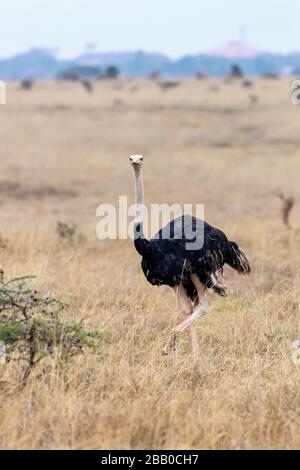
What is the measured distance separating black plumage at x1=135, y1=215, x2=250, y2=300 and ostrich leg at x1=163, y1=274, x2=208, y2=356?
0.04 m

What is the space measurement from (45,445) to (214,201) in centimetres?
1016

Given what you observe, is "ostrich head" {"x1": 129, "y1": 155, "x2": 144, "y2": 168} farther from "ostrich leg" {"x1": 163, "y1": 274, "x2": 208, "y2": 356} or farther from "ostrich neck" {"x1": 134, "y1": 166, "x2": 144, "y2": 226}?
"ostrich leg" {"x1": 163, "y1": 274, "x2": 208, "y2": 356}

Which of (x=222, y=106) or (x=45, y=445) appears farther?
(x=222, y=106)

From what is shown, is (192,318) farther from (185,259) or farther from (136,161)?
(136,161)

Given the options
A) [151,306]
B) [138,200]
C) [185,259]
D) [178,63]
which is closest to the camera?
[138,200]

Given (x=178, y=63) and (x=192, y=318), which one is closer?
(x=192, y=318)

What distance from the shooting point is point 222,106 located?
102ft

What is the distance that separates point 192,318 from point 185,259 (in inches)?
14.8

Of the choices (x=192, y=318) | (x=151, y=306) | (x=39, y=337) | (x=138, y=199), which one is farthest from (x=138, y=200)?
(x=151, y=306)

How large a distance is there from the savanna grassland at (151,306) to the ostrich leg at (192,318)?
0.08 metres

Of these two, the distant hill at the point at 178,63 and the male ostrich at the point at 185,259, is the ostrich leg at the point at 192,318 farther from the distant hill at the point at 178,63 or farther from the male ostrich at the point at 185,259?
the distant hill at the point at 178,63

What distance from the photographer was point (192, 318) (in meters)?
5.92
